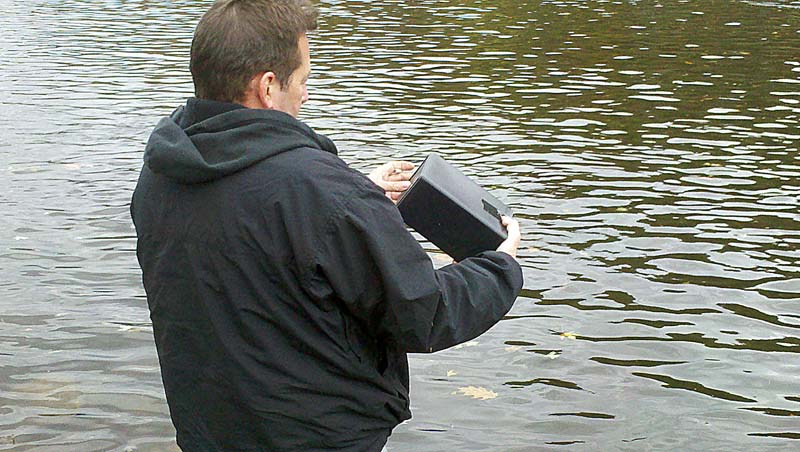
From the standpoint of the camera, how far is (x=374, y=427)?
9.16ft

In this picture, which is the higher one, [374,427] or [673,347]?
[374,427]

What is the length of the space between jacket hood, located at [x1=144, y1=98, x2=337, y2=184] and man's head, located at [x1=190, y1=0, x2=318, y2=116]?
0.16 ft

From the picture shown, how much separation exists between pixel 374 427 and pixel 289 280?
1.60 feet

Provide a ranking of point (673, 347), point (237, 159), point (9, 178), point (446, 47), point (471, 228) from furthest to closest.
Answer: point (446, 47)
point (9, 178)
point (673, 347)
point (471, 228)
point (237, 159)

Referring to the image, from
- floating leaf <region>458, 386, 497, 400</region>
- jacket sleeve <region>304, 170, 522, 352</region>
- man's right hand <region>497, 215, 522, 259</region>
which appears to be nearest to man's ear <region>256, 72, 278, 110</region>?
jacket sleeve <region>304, 170, 522, 352</region>

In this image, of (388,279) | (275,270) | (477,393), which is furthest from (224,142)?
(477,393)

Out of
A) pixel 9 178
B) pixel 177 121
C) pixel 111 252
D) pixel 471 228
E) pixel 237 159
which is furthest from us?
pixel 9 178

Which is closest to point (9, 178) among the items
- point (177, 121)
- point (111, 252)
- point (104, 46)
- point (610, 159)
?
point (111, 252)

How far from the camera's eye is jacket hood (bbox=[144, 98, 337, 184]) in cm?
254

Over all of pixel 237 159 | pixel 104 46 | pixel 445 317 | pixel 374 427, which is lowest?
pixel 104 46

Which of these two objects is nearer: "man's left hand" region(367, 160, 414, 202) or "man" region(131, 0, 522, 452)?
"man" region(131, 0, 522, 452)

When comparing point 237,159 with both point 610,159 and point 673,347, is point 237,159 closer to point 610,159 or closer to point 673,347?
point 673,347

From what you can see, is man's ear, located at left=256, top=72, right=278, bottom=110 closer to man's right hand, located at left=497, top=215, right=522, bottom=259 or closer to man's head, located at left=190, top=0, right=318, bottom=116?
man's head, located at left=190, top=0, right=318, bottom=116

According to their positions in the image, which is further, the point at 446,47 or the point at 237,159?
the point at 446,47
